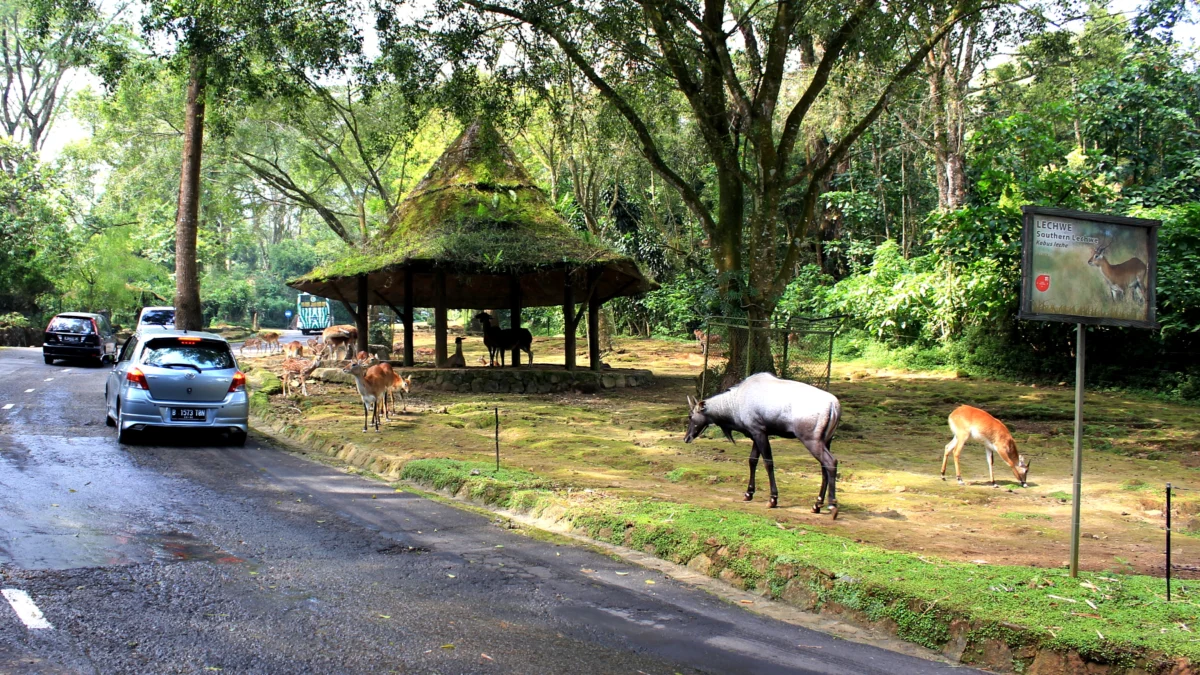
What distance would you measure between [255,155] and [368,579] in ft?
94.3

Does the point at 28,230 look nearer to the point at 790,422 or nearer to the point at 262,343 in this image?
the point at 262,343

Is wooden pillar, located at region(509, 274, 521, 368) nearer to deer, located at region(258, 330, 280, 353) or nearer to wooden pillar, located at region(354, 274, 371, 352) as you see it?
wooden pillar, located at region(354, 274, 371, 352)

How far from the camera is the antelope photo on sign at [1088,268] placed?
5984mm

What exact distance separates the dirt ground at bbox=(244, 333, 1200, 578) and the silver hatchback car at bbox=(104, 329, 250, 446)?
188cm

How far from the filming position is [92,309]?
44.3 meters

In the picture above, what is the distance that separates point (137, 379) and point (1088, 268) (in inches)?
454

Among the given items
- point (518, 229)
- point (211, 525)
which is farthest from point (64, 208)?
point (211, 525)

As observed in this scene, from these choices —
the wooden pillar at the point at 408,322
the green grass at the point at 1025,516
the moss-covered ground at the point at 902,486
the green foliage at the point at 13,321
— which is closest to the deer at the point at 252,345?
the green foliage at the point at 13,321

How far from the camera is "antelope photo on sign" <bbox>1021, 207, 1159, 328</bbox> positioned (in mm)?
5984

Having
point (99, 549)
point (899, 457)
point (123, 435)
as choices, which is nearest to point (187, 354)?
point (123, 435)

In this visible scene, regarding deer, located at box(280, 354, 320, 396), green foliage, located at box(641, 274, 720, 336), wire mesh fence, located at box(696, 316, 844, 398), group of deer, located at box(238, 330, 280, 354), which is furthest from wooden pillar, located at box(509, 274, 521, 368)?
group of deer, located at box(238, 330, 280, 354)

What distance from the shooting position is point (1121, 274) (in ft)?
20.3

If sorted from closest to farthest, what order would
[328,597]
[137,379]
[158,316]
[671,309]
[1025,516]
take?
[328,597] → [1025,516] → [137,379] → [158,316] → [671,309]

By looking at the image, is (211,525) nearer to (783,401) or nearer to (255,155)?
(783,401)
